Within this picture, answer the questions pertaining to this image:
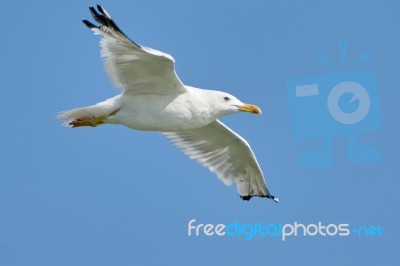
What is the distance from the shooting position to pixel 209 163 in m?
10.6

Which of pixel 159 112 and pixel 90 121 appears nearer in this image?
pixel 159 112

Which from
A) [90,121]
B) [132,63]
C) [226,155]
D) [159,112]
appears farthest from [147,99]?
[226,155]

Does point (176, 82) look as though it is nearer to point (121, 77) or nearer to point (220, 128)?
point (121, 77)

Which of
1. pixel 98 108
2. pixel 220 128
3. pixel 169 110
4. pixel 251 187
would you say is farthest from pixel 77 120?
pixel 251 187

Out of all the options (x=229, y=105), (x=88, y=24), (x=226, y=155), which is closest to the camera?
(x=88, y=24)

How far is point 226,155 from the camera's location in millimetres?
10492

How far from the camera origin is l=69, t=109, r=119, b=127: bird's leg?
9.05 m

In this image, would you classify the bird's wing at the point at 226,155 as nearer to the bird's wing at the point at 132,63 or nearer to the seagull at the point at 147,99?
the seagull at the point at 147,99

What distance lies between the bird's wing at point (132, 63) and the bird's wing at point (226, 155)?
3.82 ft

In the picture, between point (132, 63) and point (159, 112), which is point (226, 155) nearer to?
point (159, 112)

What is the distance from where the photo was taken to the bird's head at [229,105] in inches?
362

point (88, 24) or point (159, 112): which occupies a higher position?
point (88, 24)

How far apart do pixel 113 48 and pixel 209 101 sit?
0.95 metres

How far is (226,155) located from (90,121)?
1.87 metres
